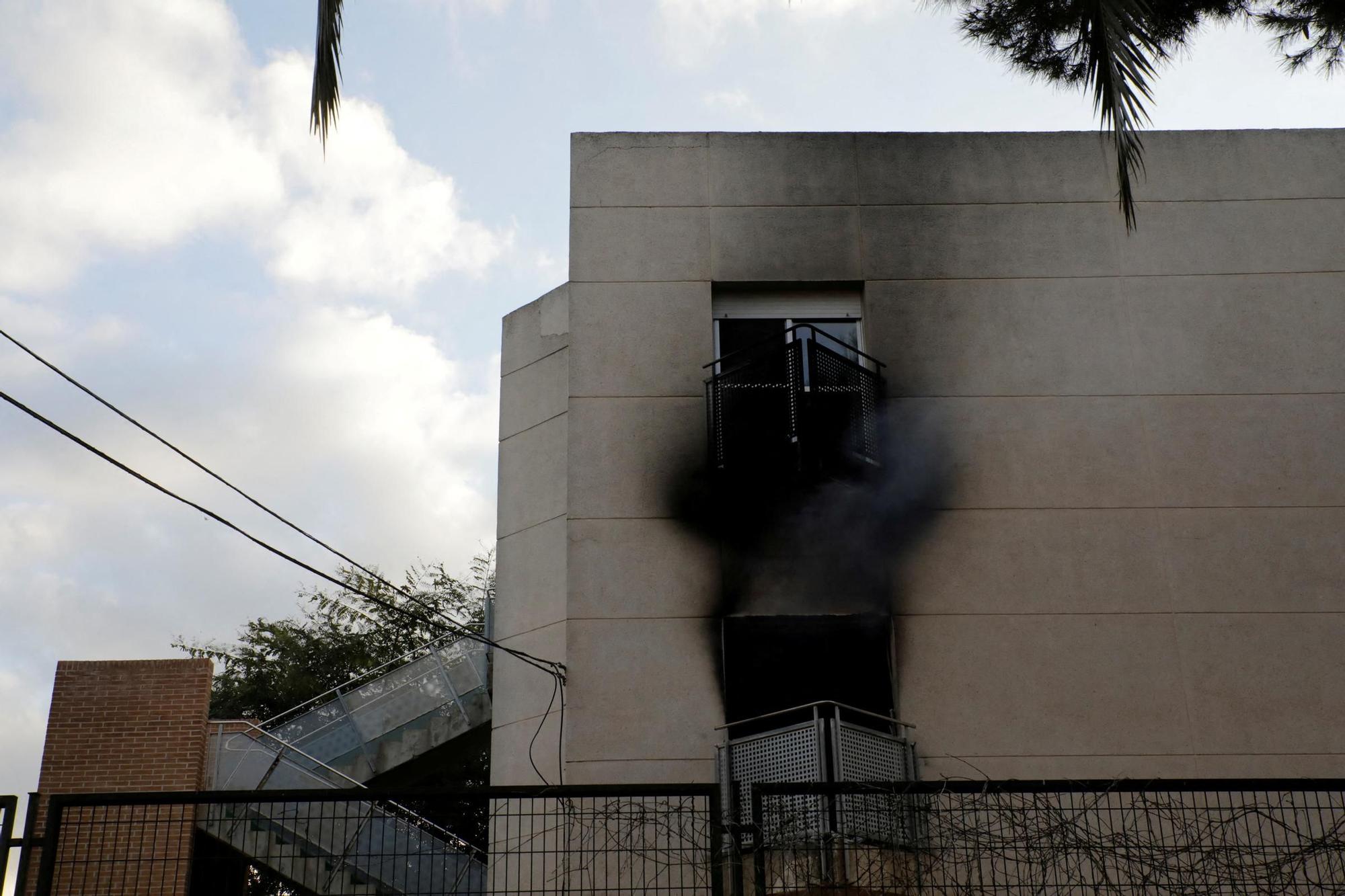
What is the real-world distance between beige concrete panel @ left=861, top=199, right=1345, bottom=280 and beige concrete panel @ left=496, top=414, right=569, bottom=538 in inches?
172

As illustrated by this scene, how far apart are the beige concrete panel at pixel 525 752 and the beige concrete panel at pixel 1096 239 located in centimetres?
650

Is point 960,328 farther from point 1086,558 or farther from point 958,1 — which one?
point 958,1

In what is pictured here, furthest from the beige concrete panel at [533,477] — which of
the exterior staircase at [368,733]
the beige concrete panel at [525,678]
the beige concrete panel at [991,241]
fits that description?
the beige concrete panel at [991,241]

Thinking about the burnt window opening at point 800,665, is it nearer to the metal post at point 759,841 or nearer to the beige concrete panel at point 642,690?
the beige concrete panel at point 642,690

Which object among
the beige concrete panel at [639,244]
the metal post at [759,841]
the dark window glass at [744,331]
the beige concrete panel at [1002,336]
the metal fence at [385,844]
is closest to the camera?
the metal post at [759,841]

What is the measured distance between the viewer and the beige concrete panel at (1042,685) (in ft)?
45.7

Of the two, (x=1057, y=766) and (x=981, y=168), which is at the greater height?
(x=981, y=168)

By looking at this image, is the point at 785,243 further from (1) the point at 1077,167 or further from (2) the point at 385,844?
(2) the point at 385,844

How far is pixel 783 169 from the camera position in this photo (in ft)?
54.5

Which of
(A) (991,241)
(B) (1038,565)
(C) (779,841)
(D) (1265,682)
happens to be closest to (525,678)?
(B) (1038,565)

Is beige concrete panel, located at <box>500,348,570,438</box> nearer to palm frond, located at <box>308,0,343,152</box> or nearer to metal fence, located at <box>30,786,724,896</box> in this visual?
metal fence, located at <box>30,786,724,896</box>

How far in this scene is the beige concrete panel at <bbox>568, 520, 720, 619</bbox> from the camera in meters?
14.7

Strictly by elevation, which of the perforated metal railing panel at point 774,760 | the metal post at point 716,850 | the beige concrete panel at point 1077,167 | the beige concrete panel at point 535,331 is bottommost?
the metal post at point 716,850

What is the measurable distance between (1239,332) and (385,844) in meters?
11.7
